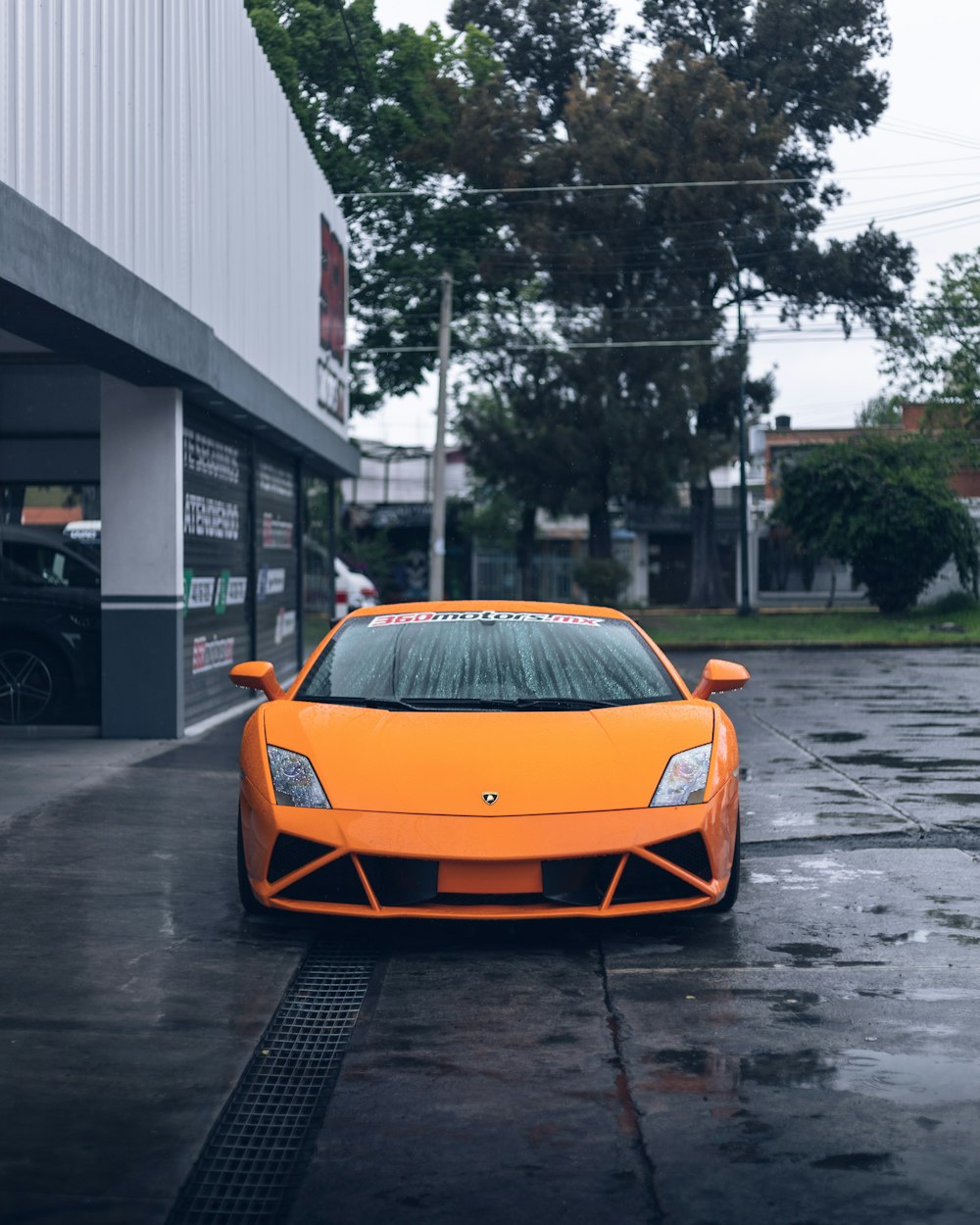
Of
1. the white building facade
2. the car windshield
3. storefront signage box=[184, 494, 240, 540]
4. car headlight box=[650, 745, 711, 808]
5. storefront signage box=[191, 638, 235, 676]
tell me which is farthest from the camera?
storefront signage box=[191, 638, 235, 676]

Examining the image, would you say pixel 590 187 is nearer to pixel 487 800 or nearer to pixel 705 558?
pixel 705 558

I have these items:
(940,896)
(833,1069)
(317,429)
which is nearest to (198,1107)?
(833,1069)

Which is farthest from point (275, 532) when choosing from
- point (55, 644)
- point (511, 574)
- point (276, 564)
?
point (511, 574)

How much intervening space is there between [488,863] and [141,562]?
7553 mm

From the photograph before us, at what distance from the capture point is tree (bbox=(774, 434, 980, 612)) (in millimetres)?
34188

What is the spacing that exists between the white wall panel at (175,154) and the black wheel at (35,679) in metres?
3.01

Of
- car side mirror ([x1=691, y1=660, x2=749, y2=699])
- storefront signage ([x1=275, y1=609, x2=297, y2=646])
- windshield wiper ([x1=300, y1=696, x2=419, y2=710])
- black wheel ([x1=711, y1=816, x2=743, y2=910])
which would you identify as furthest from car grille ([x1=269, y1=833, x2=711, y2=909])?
storefront signage ([x1=275, y1=609, x2=297, y2=646])

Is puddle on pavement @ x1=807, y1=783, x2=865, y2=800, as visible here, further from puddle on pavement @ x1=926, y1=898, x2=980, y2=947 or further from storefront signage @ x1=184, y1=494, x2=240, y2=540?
storefront signage @ x1=184, y1=494, x2=240, y2=540

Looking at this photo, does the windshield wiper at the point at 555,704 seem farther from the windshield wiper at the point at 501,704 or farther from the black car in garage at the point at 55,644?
the black car in garage at the point at 55,644

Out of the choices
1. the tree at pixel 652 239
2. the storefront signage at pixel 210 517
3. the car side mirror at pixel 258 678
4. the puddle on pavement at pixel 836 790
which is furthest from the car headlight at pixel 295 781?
the tree at pixel 652 239

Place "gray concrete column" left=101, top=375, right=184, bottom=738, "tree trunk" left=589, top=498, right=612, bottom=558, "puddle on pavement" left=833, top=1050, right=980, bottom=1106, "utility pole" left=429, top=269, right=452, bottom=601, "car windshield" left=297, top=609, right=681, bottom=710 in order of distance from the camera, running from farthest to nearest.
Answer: "tree trunk" left=589, top=498, right=612, bottom=558, "utility pole" left=429, top=269, right=452, bottom=601, "gray concrete column" left=101, top=375, right=184, bottom=738, "car windshield" left=297, top=609, right=681, bottom=710, "puddle on pavement" left=833, top=1050, right=980, bottom=1106

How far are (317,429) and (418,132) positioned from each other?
65.1 feet

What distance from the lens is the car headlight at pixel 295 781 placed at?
5.66 meters

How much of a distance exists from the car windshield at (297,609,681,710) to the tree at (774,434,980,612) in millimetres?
28089
